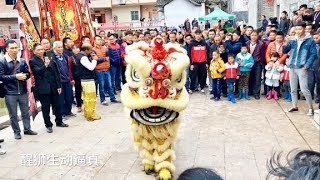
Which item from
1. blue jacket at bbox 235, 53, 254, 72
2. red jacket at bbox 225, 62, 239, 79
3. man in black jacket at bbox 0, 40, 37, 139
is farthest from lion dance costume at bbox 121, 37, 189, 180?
blue jacket at bbox 235, 53, 254, 72

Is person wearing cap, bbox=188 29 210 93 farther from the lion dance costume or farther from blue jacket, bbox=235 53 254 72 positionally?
the lion dance costume

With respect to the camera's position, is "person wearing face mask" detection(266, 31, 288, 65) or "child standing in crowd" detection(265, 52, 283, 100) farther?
"person wearing face mask" detection(266, 31, 288, 65)

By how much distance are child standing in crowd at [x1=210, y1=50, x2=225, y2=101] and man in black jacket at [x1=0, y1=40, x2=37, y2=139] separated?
4.32 metres

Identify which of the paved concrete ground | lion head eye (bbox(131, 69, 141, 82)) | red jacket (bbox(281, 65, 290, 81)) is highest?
lion head eye (bbox(131, 69, 141, 82))

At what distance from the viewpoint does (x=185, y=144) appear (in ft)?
17.9

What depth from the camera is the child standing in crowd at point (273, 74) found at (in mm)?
7949

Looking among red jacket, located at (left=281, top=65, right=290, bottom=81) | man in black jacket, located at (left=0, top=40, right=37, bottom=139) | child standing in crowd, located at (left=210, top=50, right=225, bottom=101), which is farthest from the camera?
child standing in crowd, located at (left=210, top=50, right=225, bottom=101)

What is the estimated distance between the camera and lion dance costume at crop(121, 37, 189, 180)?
3807 mm

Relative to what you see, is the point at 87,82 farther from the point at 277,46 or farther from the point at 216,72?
the point at 277,46

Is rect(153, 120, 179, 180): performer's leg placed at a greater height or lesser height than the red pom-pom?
lesser

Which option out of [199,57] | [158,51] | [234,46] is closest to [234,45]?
[234,46]

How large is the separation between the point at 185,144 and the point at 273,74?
3.61 meters

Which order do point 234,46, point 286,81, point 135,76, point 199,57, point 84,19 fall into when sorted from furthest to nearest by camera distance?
point 84,19
point 199,57
point 234,46
point 286,81
point 135,76

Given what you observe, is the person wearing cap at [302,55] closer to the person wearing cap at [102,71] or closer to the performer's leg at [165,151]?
the performer's leg at [165,151]
